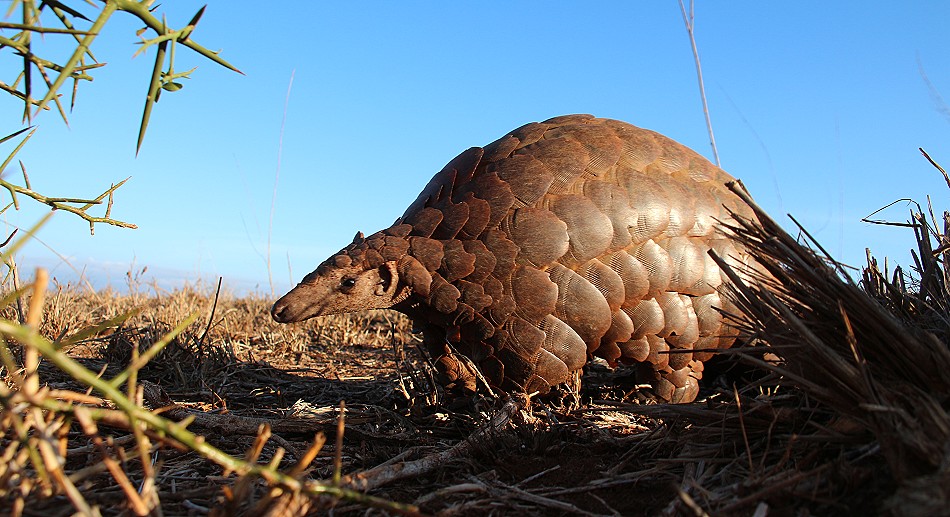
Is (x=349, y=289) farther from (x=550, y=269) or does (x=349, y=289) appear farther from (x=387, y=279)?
(x=550, y=269)

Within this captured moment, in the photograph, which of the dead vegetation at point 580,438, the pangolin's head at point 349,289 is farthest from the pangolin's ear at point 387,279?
the dead vegetation at point 580,438

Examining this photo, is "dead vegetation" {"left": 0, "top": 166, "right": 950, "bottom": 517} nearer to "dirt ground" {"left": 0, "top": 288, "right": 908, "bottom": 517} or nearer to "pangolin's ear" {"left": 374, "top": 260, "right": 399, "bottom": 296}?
"dirt ground" {"left": 0, "top": 288, "right": 908, "bottom": 517}

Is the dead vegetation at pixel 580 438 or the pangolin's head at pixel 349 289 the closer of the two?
the dead vegetation at pixel 580 438

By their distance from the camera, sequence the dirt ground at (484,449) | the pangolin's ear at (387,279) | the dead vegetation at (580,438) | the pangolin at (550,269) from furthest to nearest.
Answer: the pangolin's ear at (387,279), the pangolin at (550,269), the dirt ground at (484,449), the dead vegetation at (580,438)

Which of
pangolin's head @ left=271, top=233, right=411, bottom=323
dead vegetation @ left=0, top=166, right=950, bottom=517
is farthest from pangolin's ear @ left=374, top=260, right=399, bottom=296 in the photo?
dead vegetation @ left=0, top=166, right=950, bottom=517

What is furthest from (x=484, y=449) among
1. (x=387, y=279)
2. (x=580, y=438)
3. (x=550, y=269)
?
(x=387, y=279)

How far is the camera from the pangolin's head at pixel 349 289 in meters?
3.07

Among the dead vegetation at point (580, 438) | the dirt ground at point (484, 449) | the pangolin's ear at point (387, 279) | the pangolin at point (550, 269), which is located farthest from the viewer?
the pangolin's ear at point (387, 279)

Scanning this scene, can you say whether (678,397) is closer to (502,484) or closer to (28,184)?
(502,484)

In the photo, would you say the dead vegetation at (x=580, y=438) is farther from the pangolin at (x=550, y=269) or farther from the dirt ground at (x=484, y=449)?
the pangolin at (x=550, y=269)

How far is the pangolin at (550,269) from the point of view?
2.96 meters

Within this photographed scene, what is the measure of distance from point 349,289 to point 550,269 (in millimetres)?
884

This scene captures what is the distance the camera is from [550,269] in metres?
2.96

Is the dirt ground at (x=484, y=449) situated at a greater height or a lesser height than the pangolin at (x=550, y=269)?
lesser
